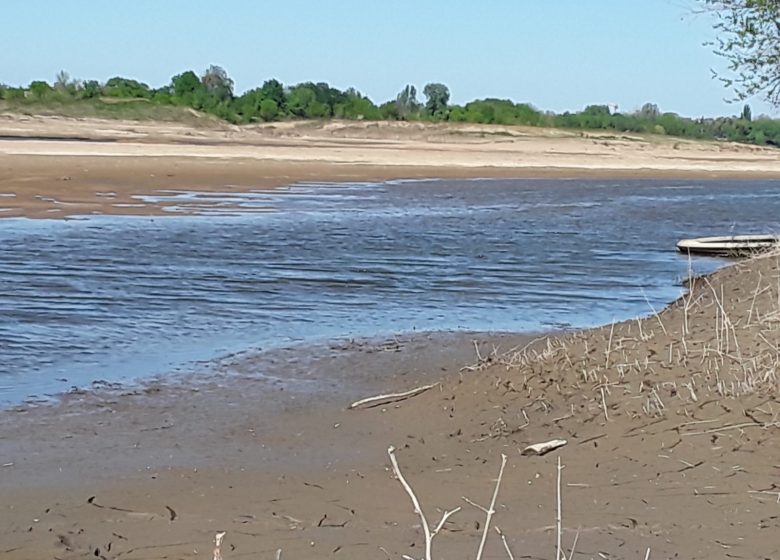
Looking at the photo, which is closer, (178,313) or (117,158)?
(178,313)

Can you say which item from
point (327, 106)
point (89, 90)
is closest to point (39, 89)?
point (89, 90)

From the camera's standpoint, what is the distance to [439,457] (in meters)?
6.55

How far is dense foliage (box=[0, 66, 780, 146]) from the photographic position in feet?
214

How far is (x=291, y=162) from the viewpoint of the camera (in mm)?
42594

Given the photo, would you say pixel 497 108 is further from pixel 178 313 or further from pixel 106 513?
pixel 106 513

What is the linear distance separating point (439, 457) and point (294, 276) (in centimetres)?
893

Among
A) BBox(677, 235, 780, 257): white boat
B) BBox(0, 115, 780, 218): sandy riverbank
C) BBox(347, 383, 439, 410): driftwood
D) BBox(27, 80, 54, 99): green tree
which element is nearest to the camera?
BBox(347, 383, 439, 410): driftwood

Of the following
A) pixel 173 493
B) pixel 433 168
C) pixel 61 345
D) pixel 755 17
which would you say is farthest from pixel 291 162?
pixel 173 493

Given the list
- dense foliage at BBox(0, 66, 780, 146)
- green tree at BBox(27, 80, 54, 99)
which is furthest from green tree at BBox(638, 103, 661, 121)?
green tree at BBox(27, 80, 54, 99)

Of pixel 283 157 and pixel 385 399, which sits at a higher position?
pixel 385 399

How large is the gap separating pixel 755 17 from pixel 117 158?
93.2 ft

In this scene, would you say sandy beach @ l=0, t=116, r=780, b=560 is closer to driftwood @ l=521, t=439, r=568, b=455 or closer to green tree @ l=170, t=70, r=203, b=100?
driftwood @ l=521, t=439, r=568, b=455

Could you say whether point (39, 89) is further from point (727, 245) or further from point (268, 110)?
point (727, 245)

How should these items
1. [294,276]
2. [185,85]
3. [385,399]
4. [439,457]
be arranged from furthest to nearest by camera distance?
[185,85]
[294,276]
[385,399]
[439,457]
